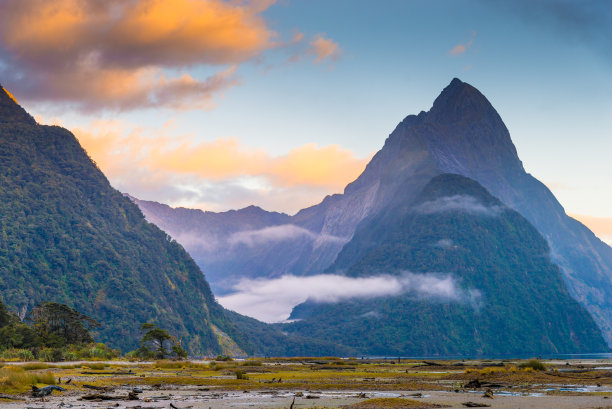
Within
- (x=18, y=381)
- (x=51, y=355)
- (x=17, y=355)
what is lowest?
(x=18, y=381)

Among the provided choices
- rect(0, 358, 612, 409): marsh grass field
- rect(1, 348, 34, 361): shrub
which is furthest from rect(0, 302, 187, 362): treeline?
rect(0, 358, 612, 409): marsh grass field

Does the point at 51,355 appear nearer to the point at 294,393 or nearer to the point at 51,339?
the point at 51,339

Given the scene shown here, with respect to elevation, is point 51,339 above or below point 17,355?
above

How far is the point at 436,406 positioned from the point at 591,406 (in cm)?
927

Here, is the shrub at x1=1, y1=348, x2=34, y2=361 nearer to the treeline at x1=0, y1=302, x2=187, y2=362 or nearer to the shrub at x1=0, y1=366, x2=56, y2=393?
the treeline at x1=0, y1=302, x2=187, y2=362

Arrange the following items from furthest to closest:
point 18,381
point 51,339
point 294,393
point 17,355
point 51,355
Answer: point 51,339 → point 51,355 → point 17,355 → point 294,393 → point 18,381

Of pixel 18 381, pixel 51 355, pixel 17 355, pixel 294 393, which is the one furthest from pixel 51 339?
pixel 294 393

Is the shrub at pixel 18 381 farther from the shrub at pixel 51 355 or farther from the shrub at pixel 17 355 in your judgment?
the shrub at pixel 51 355

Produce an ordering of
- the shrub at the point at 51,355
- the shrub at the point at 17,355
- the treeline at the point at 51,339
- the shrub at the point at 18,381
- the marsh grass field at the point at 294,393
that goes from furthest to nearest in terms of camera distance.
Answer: the treeline at the point at 51,339
the shrub at the point at 51,355
the shrub at the point at 17,355
the shrub at the point at 18,381
the marsh grass field at the point at 294,393

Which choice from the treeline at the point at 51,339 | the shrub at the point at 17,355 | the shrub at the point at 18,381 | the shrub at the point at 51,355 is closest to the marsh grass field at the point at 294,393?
the shrub at the point at 18,381

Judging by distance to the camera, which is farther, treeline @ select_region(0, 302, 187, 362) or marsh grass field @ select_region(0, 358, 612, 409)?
treeline @ select_region(0, 302, 187, 362)

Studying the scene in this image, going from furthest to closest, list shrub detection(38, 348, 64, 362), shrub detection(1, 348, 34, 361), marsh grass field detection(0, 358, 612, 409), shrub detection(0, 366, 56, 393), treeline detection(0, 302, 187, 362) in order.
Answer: treeline detection(0, 302, 187, 362) < shrub detection(38, 348, 64, 362) < shrub detection(1, 348, 34, 361) < shrub detection(0, 366, 56, 393) < marsh grass field detection(0, 358, 612, 409)

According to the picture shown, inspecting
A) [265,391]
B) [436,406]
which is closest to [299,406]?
[436,406]

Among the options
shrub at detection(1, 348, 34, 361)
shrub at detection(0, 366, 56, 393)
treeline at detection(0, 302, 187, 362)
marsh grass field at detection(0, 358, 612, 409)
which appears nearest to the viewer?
marsh grass field at detection(0, 358, 612, 409)
